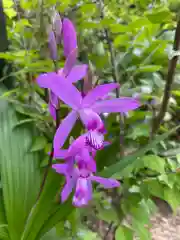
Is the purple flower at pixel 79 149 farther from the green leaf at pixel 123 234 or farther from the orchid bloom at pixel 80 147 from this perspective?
the green leaf at pixel 123 234

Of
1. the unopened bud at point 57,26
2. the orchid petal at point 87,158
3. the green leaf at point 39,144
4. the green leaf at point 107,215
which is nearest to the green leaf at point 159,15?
the unopened bud at point 57,26

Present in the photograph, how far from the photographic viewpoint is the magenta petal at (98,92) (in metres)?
0.50

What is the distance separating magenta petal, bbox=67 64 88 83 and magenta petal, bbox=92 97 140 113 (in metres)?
0.07

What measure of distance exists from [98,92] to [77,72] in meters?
0.05

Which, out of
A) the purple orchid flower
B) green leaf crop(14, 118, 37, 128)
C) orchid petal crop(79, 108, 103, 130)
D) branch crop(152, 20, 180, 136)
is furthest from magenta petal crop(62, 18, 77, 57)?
green leaf crop(14, 118, 37, 128)

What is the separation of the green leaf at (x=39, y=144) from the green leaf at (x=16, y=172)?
34 mm

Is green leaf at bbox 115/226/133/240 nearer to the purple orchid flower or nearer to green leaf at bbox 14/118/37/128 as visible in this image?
the purple orchid flower

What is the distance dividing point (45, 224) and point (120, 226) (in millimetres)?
241

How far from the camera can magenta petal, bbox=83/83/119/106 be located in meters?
0.50

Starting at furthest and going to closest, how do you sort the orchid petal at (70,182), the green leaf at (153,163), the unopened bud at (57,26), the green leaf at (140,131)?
the green leaf at (140,131) → the green leaf at (153,163) → the orchid petal at (70,182) → the unopened bud at (57,26)

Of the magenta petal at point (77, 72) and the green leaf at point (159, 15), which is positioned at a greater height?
the green leaf at point (159, 15)

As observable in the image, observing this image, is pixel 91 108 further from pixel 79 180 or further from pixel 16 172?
pixel 16 172

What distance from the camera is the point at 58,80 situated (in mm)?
476

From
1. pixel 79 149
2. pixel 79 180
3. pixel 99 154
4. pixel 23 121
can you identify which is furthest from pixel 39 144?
pixel 79 149
